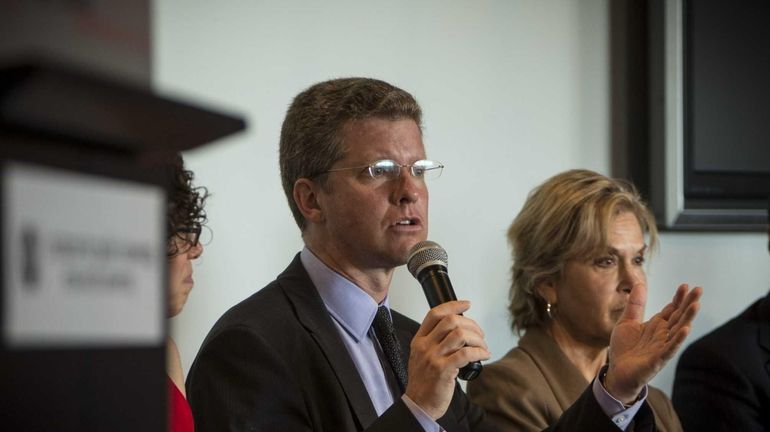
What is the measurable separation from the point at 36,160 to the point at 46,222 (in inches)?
1.3

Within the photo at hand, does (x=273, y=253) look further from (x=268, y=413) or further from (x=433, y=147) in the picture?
(x=268, y=413)

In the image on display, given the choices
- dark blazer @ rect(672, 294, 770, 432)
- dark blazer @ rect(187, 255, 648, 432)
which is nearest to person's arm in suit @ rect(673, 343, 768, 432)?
dark blazer @ rect(672, 294, 770, 432)

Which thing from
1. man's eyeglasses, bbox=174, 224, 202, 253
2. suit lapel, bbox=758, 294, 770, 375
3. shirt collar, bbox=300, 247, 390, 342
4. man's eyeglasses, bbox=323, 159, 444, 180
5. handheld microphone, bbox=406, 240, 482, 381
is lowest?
suit lapel, bbox=758, 294, 770, 375

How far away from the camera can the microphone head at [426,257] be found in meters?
1.72

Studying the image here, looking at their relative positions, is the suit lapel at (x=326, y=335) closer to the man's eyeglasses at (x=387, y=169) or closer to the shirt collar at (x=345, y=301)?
the shirt collar at (x=345, y=301)

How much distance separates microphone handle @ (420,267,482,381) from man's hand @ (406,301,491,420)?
1.0 inches

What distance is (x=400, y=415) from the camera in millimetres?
1598

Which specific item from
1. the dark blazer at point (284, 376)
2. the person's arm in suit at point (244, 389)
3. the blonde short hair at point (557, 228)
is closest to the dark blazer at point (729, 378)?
the blonde short hair at point (557, 228)

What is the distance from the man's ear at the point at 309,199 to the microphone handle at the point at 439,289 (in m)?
0.41

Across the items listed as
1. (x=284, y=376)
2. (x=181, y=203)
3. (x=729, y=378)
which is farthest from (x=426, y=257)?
(x=729, y=378)

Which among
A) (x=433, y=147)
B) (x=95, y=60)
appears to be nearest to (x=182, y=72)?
(x=433, y=147)

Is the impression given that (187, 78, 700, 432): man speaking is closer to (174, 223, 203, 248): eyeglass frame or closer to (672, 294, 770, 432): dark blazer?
(174, 223, 203, 248): eyeglass frame

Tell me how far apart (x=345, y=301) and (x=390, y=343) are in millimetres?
123

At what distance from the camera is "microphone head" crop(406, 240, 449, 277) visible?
1.72 metres
